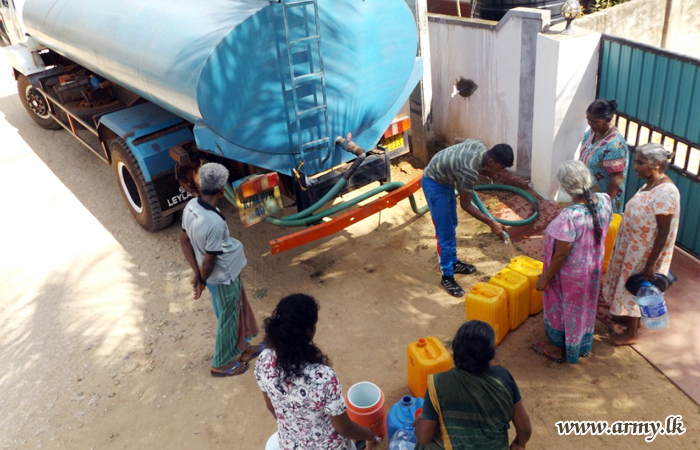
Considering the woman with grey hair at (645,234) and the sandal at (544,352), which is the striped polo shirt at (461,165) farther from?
the sandal at (544,352)

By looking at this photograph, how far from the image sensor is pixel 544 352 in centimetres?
418

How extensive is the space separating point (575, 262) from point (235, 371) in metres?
2.60

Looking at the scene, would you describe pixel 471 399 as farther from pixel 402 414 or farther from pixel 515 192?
pixel 515 192

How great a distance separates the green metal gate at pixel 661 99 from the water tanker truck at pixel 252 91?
6.14ft

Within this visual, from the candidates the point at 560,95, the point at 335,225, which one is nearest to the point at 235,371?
the point at 335,225

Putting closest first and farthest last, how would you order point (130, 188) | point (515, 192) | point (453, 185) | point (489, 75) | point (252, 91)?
point (252, 91) → point (453, 185) → point (515, 192) → point (489, 75) → point (130, 188)

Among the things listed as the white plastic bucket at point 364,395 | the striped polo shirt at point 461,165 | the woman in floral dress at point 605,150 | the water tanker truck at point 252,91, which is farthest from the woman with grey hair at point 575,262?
the water tanker truck at point 252,91

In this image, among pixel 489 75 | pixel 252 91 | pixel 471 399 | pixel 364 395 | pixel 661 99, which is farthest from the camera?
pixel 489 75

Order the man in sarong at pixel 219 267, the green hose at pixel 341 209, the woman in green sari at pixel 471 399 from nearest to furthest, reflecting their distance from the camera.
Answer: the woman in green sari at pixel 471 399, the man in sarong at pixel 219 267, the green hose at pixel 341 209

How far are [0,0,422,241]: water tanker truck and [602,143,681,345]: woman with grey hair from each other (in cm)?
225

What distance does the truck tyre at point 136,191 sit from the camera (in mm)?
6078

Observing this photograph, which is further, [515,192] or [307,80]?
[515,192]

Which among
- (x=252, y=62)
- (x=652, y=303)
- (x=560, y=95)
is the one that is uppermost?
(x=252, y=62)

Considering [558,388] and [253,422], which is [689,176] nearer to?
[558,388]
